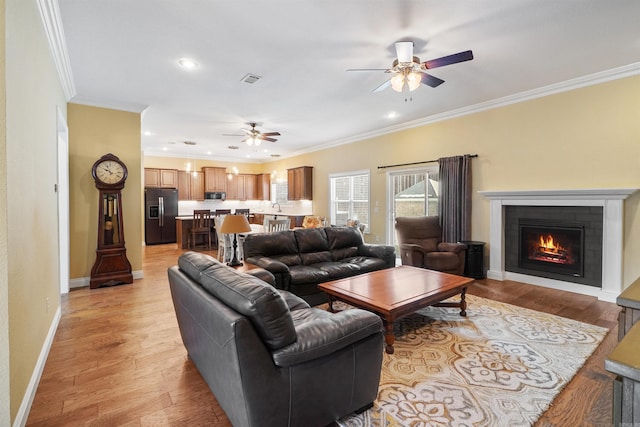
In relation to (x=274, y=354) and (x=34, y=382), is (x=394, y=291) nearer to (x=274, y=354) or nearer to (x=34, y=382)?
(x=274, y=354)

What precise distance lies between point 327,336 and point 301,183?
7191 mm

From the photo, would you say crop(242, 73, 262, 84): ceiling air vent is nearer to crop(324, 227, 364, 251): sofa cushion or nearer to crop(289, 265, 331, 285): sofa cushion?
crop(324, 227, 364, 251): sofa cushion

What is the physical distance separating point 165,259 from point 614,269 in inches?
306

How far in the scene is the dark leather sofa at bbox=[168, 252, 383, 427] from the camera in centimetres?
138

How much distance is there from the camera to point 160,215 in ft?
28.6

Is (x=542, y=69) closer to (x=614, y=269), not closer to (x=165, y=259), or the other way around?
(x=614, y=269)

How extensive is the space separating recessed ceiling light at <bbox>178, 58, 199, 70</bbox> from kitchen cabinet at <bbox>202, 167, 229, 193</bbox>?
6520mm

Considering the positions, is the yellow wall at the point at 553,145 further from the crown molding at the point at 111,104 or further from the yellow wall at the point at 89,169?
the yellow wall at the point at 89,169

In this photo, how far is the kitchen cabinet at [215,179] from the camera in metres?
9.71

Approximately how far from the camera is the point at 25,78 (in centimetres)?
201

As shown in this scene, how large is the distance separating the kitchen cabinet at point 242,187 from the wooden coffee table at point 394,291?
25.8 ft

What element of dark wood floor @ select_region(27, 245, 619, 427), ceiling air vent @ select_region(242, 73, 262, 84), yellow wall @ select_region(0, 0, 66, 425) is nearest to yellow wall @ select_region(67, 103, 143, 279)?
dark wood floor @ select_region(27, 245, 619, 427)

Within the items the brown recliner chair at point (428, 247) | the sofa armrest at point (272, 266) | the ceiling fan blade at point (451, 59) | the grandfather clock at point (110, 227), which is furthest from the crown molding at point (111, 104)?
the brown recliner chair at point (428, 247)

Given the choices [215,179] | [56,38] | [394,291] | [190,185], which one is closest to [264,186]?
[215,179]
